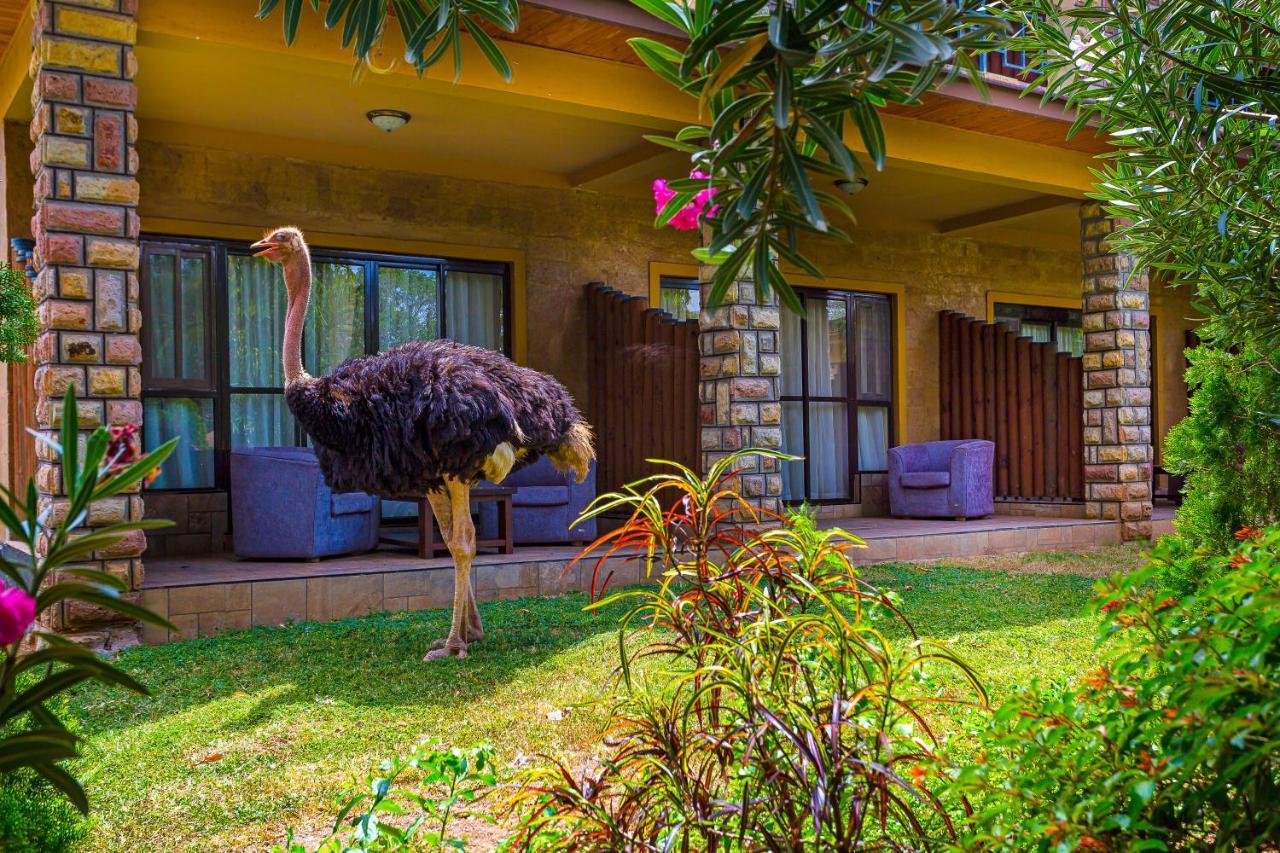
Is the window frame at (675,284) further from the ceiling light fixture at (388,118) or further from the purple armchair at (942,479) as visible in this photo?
the ceiling light fixture at (388,118)

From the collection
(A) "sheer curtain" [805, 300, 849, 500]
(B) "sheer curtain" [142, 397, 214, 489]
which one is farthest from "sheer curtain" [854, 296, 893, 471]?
(B) "sheer curtain" [142, 397, 214, 489]

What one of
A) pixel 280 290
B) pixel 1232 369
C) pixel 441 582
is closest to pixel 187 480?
pixel 280 290

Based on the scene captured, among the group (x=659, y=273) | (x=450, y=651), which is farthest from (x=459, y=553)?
Result: (x=659, y=273)

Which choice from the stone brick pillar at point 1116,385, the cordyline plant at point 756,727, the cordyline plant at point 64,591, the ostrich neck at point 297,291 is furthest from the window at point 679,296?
the cordyline plant at point 64,591

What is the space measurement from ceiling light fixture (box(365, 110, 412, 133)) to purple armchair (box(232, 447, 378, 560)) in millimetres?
2622

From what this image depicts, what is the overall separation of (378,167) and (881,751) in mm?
9093

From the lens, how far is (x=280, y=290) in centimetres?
979

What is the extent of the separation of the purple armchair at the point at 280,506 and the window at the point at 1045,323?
9302mm

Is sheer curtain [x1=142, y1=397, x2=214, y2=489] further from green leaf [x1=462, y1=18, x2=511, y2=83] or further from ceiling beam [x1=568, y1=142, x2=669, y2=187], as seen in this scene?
green leaf [x1=462, y1=18, x2=511, y2=83]

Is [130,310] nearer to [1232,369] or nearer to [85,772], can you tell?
[85,772]

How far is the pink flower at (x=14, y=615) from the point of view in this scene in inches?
46.3

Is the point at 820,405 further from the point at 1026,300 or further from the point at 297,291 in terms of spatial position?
the point at 297,291

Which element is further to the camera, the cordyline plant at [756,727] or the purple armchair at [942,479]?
the purple armchair at [942,479]

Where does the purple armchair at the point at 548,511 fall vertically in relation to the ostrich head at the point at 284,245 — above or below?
below
